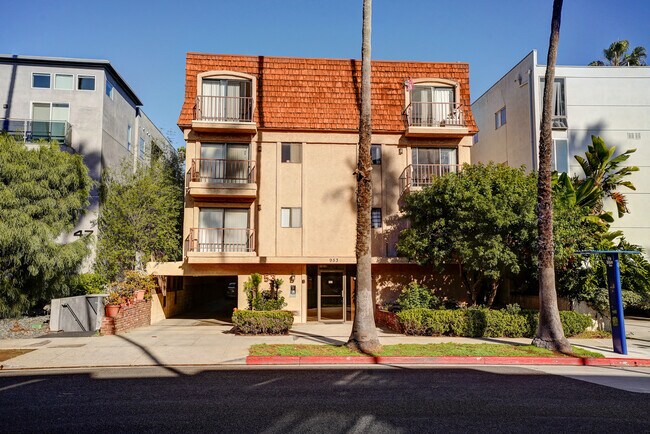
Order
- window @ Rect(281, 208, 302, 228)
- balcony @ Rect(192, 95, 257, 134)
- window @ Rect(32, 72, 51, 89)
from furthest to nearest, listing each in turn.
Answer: window @ Rect(32, 72, 51, 89) → window @ Rect(281, 208, 302, 228) → balcony @ Rect(192, 95, 257, 134)

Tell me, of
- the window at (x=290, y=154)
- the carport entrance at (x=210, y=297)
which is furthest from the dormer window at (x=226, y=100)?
the carport entrance at (x=210, y=297)

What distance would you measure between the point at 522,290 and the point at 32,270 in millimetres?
18294

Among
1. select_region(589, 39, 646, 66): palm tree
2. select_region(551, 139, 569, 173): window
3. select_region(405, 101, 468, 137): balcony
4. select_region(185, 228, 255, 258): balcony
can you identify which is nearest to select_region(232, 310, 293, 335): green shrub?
select_region(185, 228, 255, 258): balcony

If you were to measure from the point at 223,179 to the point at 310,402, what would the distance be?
560 inches

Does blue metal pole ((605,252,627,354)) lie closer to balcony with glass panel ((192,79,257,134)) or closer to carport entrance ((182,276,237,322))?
balcony with glass panel ((192,79,257,134))

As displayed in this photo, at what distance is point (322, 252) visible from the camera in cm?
2091

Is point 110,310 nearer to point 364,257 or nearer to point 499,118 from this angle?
point 364,257

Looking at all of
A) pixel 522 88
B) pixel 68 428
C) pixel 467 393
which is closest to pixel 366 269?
pixel 467 393

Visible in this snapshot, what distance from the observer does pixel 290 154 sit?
21.5 metres

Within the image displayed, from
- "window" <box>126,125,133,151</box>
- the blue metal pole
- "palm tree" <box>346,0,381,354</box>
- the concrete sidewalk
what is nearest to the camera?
the concrete sidewalk

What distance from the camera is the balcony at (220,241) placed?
2080 cm

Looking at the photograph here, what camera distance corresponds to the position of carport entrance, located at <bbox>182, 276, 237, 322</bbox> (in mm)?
25141

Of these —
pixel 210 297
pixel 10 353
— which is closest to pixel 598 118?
pixel 210 297

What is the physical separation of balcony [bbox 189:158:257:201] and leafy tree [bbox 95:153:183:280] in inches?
75.1
